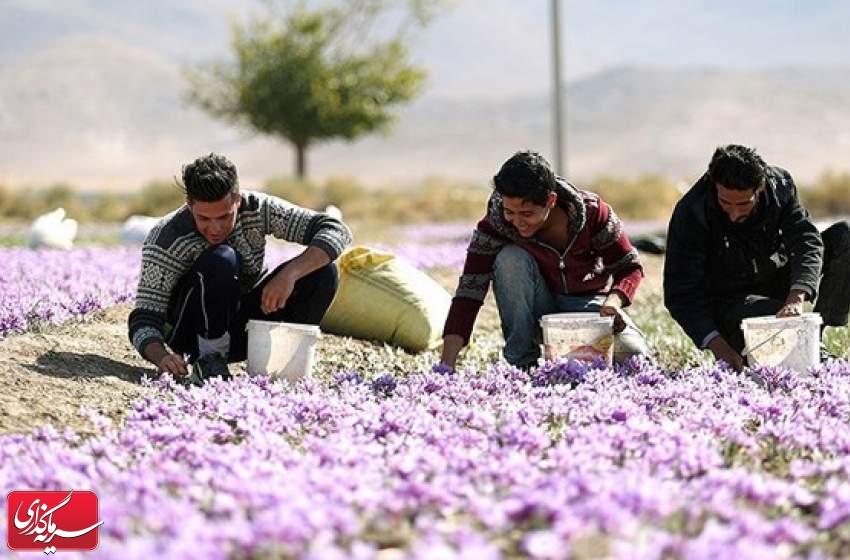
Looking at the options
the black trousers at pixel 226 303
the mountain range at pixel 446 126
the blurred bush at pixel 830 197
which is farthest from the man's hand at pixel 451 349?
the mountain range at pixel 446 126

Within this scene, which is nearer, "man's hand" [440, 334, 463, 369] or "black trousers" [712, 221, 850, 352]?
"man's hand" [440, 334, 463, 369]

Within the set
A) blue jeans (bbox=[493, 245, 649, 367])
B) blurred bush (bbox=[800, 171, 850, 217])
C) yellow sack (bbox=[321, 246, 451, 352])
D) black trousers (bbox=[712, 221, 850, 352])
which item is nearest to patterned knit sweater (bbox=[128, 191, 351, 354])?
blue jeans (bbox=[493, 245, 649, 367])

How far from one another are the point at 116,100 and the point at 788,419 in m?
160

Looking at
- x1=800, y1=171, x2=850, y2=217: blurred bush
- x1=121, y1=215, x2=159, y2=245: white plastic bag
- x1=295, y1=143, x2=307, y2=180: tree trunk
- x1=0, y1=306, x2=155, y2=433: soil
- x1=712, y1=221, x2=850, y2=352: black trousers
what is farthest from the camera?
x1=295, y1=143, x2=307, y2=180: tree trunk

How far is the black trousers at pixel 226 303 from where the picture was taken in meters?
6.17

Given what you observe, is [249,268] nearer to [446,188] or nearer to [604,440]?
[604,440]

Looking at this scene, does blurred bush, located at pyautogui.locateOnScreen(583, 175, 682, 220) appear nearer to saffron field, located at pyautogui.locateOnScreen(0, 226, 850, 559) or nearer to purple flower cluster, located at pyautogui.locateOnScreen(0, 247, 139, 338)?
purple flower cluster, located at pyautogui.locateOnScreen(0, 247, 139, 338)

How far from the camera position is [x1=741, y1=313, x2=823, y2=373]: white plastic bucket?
6.14 m

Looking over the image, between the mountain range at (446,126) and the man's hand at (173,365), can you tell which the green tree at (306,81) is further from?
the mountain range at (446,126)

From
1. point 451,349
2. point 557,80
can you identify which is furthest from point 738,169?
point 557,80

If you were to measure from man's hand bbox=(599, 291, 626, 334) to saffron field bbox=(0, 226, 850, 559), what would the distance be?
0.25 metres

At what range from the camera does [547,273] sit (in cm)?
670

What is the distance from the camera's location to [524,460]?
424 cm

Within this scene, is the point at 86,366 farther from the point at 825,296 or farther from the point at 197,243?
the point at 825,296
